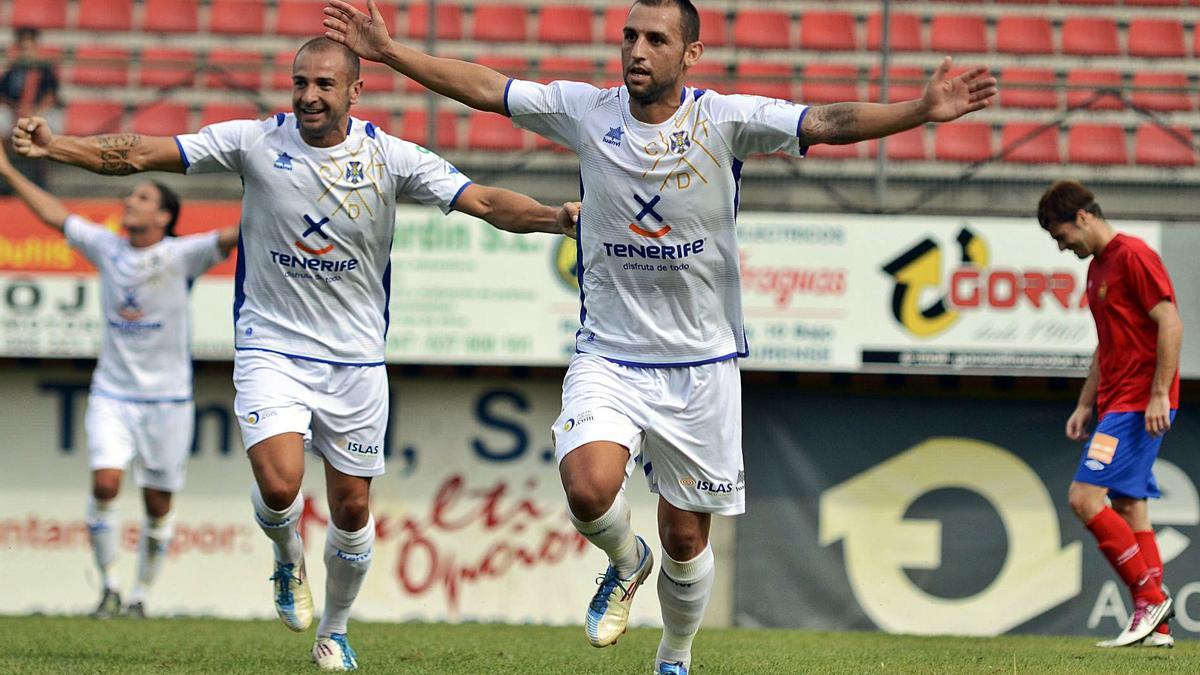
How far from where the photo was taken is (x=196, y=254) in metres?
10.3

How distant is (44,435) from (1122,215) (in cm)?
841

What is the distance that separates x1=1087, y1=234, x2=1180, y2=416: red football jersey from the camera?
821 centimetres

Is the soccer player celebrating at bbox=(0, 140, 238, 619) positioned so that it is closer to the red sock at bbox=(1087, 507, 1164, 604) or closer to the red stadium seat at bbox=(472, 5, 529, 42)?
the red stadium seat at bbox=(472, 5, 529, 42)

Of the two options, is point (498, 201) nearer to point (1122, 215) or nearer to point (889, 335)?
point (889, 335)

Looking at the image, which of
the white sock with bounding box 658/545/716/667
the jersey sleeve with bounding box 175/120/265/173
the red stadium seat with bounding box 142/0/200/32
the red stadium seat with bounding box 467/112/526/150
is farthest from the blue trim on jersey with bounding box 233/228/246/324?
the red stadium seat with bounding box 142/0/200/32

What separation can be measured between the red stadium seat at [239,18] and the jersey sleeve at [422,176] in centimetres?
799

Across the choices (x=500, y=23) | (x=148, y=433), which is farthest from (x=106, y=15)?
(x=148, y=433)

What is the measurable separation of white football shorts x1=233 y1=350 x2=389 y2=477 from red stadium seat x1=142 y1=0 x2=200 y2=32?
8514mm

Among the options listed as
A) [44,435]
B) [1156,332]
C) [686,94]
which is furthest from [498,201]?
[44,435]

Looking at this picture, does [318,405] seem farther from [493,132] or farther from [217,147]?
[493,132]

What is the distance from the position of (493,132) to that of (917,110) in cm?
811

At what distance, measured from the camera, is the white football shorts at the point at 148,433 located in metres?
10.3

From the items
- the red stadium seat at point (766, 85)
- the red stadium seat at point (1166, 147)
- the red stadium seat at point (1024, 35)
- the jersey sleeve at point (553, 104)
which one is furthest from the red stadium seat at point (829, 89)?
the jersey sleeve at point (553, 104)

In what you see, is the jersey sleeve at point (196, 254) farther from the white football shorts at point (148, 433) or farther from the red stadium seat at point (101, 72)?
the red stadium seat at point (101, 72)
